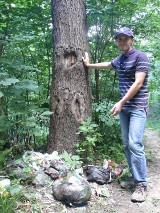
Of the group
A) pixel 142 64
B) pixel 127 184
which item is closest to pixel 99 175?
pixel 127 184

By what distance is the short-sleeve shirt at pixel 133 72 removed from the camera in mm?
3294

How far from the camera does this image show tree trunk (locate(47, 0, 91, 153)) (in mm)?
4070

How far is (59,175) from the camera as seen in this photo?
3.51 m

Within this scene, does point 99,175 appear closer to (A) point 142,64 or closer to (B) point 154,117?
(A) point 142,64

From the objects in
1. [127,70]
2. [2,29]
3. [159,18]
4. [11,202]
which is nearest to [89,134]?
[127,70]

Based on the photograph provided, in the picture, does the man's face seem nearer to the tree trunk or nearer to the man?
the man

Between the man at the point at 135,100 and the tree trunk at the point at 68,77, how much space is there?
802 mm

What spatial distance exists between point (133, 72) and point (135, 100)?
378mm

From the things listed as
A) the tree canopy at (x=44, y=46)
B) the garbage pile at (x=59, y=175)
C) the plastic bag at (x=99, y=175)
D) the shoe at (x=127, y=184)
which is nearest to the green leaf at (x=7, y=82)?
the tree canopy at (x=44, y=46)

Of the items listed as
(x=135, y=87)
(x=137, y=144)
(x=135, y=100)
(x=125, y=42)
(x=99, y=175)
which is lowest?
(x=99, y=175)

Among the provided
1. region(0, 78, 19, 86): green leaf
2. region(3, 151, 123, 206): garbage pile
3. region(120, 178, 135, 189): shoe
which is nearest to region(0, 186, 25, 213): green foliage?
region(3, 151, 123, 206): garbage pile

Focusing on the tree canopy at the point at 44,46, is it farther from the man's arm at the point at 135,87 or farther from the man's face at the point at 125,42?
the man's face at the point at 125,42

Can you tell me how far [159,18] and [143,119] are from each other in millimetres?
2973

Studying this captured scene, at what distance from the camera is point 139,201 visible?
334cm
